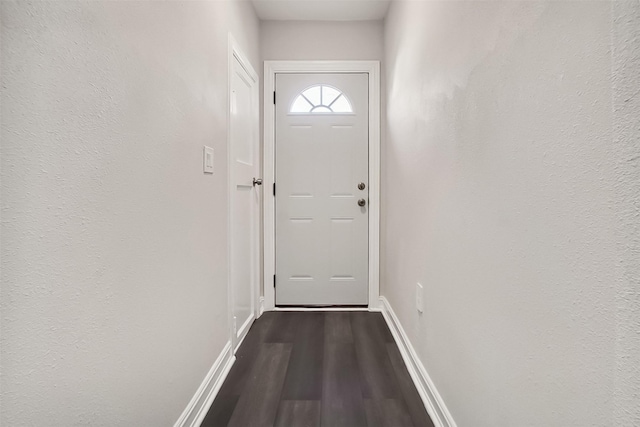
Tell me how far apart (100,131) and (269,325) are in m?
1.86

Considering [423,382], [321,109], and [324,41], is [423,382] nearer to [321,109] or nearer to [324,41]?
[321,109]

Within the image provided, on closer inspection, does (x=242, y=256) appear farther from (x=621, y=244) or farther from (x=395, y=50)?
(x=621, y=244)

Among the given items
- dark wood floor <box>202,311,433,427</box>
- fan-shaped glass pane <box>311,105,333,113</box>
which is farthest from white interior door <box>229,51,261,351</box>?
fan-shaped glass pane <box>311,105,333,113</box>

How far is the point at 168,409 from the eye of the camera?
3.53ft

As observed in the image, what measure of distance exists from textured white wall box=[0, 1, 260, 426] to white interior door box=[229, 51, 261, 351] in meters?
0.51

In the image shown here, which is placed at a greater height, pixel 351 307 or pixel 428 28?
pixel 428 28

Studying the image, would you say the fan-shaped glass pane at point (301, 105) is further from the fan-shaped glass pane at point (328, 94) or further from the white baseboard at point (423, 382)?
the white baseboard at point (423, 382)

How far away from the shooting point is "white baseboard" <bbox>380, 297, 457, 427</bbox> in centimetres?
123

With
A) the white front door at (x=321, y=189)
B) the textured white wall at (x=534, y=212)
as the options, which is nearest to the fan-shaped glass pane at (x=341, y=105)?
the white front door at (x=321, y=189)

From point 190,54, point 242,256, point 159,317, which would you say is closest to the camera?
point 159,317

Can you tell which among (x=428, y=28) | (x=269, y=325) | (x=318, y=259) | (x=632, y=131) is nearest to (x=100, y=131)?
(x=632, y=131)

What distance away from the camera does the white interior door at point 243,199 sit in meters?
1.85

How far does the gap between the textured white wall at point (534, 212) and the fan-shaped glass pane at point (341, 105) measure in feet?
4.05

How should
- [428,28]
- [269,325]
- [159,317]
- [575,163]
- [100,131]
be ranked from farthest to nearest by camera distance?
[269,325] < [428,28] < [159,317] < [100,131] < [575,163]
